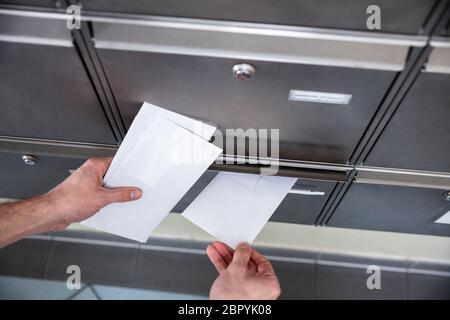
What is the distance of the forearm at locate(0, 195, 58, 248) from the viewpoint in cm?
85

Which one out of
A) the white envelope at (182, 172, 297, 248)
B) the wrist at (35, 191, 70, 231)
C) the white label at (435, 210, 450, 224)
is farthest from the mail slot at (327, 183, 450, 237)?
the wrist at (35, 191, 70, 231)

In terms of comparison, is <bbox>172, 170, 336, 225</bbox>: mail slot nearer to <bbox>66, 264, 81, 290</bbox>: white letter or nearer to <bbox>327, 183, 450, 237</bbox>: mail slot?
<bbox>327, 183, 450, 237</bbox>: mail slot

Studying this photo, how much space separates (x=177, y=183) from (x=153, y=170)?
0.05 meters

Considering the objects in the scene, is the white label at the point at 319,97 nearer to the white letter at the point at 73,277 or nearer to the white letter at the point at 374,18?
the white letter at the point at 374,18

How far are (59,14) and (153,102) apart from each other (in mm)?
214

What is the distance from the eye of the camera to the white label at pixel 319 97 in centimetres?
70

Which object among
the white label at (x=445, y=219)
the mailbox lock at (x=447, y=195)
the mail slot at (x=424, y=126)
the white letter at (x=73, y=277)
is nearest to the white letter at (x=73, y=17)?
the mail slot at (x=424, y=126)

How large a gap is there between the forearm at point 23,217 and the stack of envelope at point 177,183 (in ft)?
0.27

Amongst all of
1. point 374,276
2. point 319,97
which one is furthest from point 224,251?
point 374,276

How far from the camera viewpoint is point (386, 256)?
4.86ft

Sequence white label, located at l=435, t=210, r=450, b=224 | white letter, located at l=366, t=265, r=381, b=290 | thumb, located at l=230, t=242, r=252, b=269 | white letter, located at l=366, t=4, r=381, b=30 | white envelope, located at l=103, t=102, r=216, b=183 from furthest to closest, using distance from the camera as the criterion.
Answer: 1. white letter, located at l=366, t=265, r=381, b=290
2. white label, located at l=435, t=210, r=450, b=224
3. thumb, located at l=230, t=242, r=252, b=269
4. white envelope, located at l=103, t=102, r=216, b=183
5. white letter, located at l=366, t=4, r=381, b=30

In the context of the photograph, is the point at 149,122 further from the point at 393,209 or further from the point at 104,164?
the point at 393,209

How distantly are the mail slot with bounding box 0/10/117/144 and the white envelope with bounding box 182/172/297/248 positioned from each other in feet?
0.77

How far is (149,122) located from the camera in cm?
79
